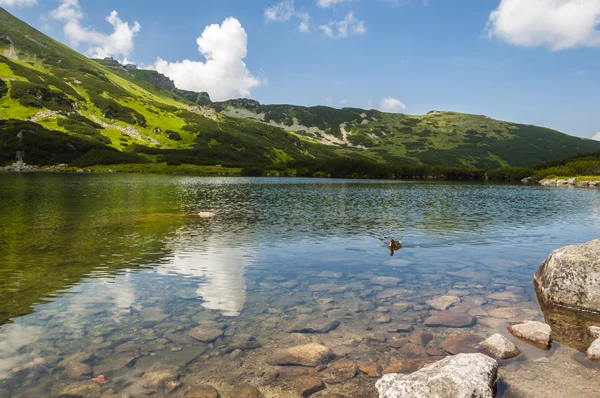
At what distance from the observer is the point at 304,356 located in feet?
39.5

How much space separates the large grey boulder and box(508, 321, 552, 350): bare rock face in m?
4.41

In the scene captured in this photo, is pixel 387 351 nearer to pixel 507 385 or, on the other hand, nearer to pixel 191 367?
pixel 507 385

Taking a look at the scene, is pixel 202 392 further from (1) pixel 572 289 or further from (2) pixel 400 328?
(1) pixel 572 289

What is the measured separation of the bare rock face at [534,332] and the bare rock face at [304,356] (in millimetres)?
7225

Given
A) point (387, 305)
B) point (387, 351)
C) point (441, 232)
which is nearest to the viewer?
point (387, 351)

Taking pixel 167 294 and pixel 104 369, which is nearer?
pixel 104 369

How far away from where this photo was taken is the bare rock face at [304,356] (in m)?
11.7

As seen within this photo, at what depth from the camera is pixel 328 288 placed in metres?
19.4

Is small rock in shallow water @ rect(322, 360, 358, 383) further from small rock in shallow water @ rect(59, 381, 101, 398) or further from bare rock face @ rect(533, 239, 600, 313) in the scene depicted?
bare rock face @ rect(533, 239, 600, 313)

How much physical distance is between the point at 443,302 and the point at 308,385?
9.42 meters

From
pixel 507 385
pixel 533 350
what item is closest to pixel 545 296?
pixel 533 350

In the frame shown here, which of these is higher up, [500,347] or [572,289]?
[572,289]

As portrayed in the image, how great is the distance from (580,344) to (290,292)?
1179cm

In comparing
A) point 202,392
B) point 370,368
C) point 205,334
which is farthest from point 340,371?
point 205,334
